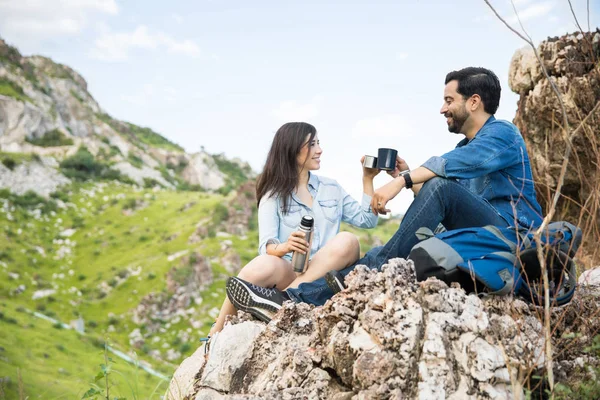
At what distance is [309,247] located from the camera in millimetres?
3971

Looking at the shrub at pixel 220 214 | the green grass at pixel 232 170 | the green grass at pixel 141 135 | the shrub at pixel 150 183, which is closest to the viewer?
the shrub at pixel 220 214

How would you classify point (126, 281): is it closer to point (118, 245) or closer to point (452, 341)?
point (118, 245)

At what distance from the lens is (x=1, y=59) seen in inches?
1321

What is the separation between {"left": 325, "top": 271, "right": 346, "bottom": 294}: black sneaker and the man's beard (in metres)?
1.50

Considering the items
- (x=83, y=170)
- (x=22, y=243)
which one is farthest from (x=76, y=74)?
(x=22, y=243)

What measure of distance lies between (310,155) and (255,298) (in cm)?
132

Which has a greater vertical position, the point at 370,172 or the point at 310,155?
the point at 310,155

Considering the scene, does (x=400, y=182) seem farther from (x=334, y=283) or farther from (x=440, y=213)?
(x=334, y=283)

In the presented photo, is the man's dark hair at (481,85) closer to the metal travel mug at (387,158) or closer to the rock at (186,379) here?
the metal travel mug at (387,158)

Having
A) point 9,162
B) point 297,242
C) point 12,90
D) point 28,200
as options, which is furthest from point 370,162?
point 12,90

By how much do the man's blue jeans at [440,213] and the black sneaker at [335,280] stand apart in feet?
0.93

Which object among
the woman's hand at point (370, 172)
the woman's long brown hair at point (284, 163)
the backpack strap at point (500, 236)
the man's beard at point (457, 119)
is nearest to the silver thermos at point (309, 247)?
the woman's long brown hair at point (284, 163)

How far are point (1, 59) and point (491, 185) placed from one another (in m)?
36.6

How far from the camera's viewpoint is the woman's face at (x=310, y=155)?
180 inches
